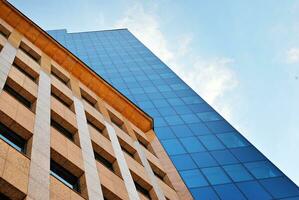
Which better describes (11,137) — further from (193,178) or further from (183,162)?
(183,162)

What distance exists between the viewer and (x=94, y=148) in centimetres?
2003

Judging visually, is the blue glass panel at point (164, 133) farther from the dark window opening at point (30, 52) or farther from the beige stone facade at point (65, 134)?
the dark window opening at point (30, 52)

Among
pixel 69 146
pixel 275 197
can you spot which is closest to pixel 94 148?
pixel 69 146

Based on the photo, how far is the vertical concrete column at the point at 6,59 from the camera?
17703 millimetres

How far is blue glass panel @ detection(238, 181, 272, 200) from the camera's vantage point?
962 inches

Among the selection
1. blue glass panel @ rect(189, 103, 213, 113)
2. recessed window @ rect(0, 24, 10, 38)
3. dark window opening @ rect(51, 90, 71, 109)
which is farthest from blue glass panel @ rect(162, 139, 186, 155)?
recessed window @ rect(0, 24, 10, 38)

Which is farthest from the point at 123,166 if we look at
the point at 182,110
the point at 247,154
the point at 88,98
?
the point at 182,110

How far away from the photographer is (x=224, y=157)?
96.0ft

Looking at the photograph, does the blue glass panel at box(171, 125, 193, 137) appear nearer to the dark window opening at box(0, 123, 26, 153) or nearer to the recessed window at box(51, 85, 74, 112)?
the recessed window at box(51, 85, 74, 112)

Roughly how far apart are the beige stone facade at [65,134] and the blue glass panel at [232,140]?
241 inches

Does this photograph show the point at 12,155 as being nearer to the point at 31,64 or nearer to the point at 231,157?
the point at 31,64

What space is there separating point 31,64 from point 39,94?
4.41m

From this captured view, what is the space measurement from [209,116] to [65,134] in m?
21.0

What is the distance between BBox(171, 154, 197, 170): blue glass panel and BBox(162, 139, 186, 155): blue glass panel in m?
0.68
